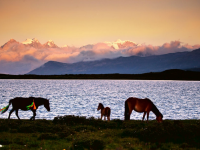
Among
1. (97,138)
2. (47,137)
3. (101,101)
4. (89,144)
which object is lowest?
(101,101)

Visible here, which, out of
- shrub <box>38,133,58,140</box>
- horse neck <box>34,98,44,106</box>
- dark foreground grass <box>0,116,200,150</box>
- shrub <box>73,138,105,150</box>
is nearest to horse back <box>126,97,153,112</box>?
dark foreground grass <box>0,116,200,150</box>

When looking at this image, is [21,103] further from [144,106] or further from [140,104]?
[144,106]

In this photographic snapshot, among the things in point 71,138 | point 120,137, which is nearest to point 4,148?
point 71,138

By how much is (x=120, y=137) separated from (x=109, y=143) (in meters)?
1.79

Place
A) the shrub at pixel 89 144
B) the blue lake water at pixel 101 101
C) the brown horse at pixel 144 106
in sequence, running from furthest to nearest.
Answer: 1. the blue lake water at pixel 101 101
2. the brown horse at pixel 144 106
3. the shrub at pixel 89 144

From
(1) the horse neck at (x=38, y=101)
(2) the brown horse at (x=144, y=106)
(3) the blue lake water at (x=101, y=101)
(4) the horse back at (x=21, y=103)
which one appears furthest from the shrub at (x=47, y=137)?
(3) the blue lake water at (x=101, y=101)

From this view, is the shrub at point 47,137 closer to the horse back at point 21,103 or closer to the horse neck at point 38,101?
the horse back at point 21,103

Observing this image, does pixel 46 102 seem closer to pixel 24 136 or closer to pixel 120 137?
pixel 24 136

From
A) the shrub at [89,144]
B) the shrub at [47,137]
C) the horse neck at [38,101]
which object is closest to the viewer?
the shrub at [89,144]

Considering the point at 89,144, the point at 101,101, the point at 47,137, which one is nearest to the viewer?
the point at 89,144

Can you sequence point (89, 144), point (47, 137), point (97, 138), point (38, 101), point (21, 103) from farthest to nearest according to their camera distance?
point (38, 101) → point (21, 103) → point (47, 137) → point (97, 138) → point (89, 144)

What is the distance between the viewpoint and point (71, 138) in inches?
576

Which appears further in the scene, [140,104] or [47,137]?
[140,104]

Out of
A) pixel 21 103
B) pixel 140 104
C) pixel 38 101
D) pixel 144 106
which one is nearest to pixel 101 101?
pixel 38 101
